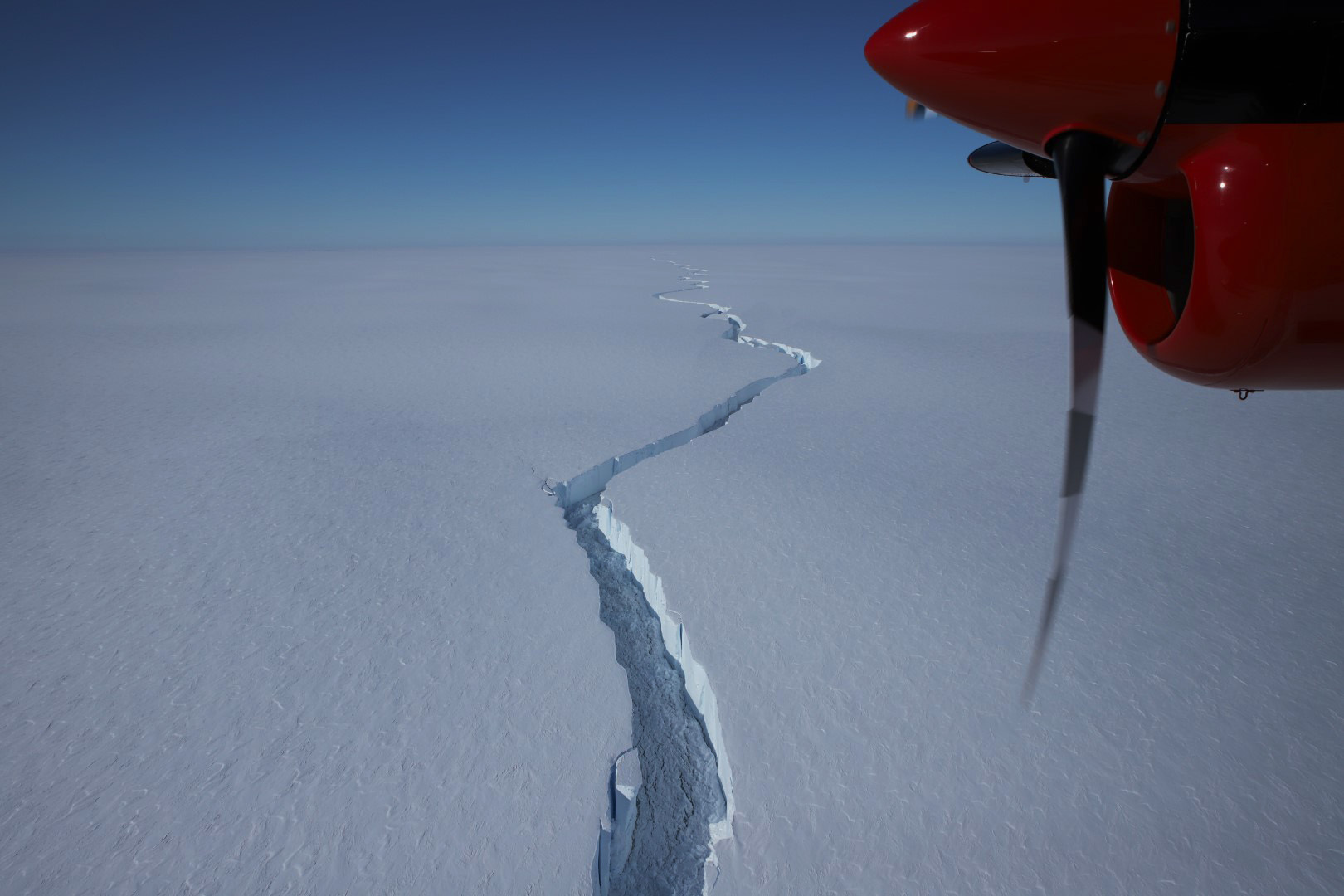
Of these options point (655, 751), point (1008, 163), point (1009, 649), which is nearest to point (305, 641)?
point (655, 751)

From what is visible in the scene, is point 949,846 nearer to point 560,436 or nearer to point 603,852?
point 603,852

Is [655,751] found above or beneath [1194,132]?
beneath

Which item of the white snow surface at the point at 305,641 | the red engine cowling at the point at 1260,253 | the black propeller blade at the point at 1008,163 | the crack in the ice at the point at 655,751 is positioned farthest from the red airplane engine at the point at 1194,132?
the white snow surface at the point at 305,641

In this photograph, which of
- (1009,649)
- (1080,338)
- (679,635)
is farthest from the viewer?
(679,635)

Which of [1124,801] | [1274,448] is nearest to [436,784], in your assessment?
[1124,801]

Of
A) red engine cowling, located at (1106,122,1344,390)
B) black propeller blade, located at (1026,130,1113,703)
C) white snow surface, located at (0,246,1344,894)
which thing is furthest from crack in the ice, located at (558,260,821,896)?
red engine cowling, located at (1106,122,1344,390)

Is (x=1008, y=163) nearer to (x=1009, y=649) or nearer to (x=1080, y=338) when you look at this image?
(x=1080, y=338)

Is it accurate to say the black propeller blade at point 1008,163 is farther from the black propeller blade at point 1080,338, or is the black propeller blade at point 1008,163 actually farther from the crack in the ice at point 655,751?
the crack in the ice at point 655,751

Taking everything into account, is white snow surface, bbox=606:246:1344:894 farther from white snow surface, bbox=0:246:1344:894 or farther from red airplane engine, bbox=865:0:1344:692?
red airplane engine, bbox=865:0:1344:692
